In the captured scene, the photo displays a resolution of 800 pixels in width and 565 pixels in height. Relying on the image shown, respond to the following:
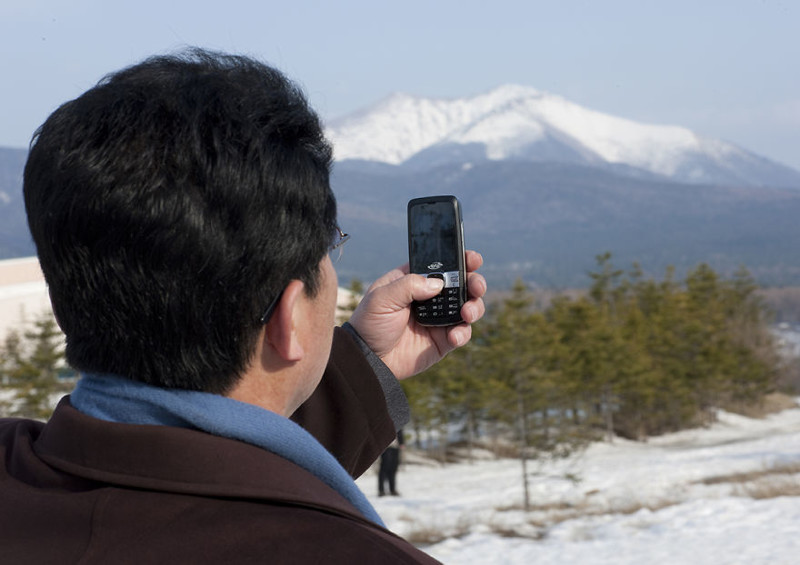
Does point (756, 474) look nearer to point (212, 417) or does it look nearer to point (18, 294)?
point (212, 417)

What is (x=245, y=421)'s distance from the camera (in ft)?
3.54

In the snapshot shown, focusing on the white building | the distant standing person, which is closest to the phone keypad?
the distant standing person

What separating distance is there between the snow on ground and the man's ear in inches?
307

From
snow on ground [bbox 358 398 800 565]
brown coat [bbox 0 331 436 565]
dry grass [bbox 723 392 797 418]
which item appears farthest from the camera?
dry grass [bbox 723 392 797 418]

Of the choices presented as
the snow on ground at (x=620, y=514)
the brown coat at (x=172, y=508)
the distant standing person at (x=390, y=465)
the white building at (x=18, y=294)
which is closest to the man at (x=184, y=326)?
the brown coat at (x=172, y=508)

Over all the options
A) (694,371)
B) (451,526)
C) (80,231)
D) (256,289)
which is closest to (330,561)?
(256,289)

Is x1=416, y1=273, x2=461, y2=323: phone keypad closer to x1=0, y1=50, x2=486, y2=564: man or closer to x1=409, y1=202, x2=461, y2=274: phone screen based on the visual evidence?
x1=409, y1=202, x2=461, y2=274: phone screen

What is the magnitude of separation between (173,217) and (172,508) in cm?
34

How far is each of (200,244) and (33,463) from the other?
1.17 ft

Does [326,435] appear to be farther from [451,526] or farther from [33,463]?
[451,526]

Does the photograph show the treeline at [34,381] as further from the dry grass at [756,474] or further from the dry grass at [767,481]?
the dry grass at [767,481]

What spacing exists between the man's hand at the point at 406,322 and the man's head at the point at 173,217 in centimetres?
96

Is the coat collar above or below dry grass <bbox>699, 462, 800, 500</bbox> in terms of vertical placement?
above

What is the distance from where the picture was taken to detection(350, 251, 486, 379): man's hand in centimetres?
218
